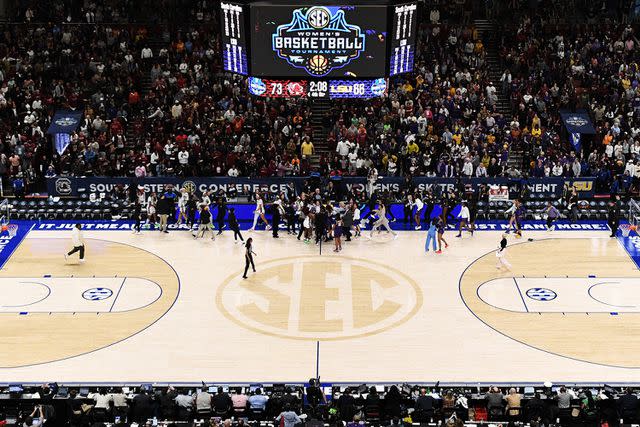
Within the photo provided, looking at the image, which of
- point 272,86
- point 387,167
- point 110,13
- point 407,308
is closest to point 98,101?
point 110,13

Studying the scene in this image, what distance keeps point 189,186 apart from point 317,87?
21.3 feet

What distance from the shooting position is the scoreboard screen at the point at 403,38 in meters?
34.8

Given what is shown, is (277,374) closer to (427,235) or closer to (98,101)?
(427,235)

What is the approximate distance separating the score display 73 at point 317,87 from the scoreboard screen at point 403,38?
1085mm

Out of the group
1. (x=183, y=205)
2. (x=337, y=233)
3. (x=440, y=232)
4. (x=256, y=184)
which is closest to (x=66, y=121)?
(x=183, y=205)

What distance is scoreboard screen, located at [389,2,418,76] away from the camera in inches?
1369

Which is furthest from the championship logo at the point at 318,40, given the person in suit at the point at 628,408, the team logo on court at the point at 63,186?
the person in suit at the point at 628,408

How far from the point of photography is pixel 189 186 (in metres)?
37.9

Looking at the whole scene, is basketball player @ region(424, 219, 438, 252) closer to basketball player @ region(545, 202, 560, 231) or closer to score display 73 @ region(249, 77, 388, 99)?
basketball player @ region(545, 202, 560, 231)

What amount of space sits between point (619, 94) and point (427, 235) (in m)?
14.7

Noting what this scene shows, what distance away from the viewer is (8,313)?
93.8ft

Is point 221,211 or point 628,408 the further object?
point 221,211

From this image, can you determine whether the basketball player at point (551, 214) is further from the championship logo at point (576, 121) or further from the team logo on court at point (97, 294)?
the team logo on court at point (97, 294)

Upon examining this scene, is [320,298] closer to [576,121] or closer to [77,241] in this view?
[77,241]
